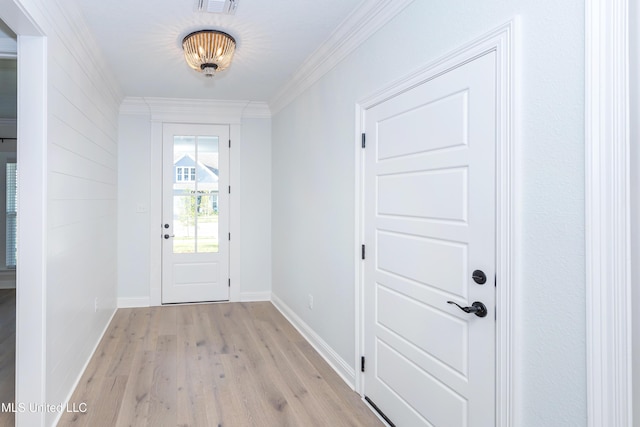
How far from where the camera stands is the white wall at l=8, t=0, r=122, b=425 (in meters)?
2.31

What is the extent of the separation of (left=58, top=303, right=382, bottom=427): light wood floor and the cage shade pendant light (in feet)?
7.16

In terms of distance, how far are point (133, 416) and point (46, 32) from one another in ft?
6.90

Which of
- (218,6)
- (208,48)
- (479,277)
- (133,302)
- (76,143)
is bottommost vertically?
(133,302)

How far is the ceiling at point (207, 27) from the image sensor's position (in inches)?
103

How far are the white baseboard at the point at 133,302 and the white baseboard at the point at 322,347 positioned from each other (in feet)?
5.12

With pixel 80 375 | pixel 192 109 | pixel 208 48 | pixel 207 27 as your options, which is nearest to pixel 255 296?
pixel 192 109

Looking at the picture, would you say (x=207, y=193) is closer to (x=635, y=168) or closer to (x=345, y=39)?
(x=345, y=39)

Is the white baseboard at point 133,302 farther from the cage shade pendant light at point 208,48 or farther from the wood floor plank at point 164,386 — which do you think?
the cage shade pendant light at point 208,48

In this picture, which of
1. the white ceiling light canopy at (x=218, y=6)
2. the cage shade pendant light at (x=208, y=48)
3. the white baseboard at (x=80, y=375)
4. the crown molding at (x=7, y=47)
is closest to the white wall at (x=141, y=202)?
the white baseboard at (x=80, y=375)

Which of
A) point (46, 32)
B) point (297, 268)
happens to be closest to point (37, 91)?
point (46, 32)

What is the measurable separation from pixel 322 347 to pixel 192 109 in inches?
126

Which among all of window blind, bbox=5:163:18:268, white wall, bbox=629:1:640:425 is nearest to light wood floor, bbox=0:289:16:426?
window blind, bbox=5:163:18:268

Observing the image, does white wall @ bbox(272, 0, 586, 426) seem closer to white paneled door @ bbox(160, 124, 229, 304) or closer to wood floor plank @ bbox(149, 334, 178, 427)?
wood floor plank @ bbox(149, 334, 178, 427)

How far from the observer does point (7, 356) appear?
3.39 m
